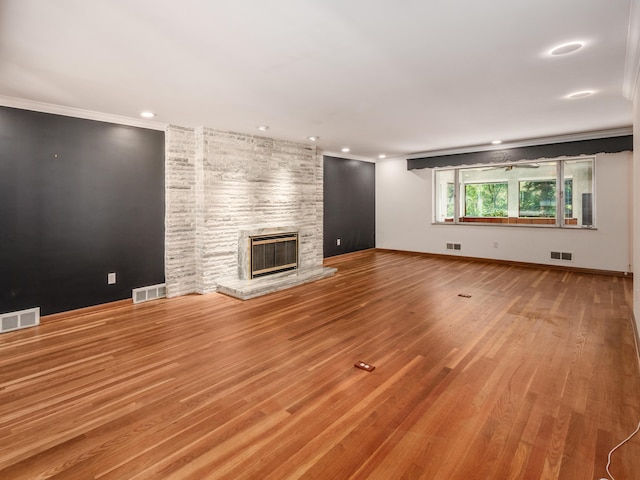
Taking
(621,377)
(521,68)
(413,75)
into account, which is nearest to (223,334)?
(413,75)

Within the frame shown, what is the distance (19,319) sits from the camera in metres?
3.61

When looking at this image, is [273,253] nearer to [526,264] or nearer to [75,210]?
[75,210]

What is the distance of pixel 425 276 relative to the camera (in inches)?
236

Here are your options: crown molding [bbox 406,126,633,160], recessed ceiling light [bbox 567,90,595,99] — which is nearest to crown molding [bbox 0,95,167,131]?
recessed ceiling light [bbox 567,90,595,99]

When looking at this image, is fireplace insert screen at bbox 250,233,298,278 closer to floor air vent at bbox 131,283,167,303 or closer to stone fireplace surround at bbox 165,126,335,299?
stone fireplace surround at bbox 165,126,335,299

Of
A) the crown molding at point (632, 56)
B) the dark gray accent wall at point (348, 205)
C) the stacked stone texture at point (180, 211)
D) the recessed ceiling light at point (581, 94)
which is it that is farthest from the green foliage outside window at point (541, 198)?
the stacked stone texture at point (180, 211)

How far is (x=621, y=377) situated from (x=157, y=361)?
3.62 metres

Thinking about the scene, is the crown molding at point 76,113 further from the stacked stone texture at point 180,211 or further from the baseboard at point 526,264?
the baseboard at point 526,264

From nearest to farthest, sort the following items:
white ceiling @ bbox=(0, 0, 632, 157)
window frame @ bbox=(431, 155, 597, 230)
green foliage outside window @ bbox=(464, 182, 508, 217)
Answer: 1. white ceiling @ bbox=(0, 0, 632, 157)
2. window frame @ bbox=(431, 155, 597, 230)
3. green foliage outside window @ bbox=(464, 182, 508, 217)

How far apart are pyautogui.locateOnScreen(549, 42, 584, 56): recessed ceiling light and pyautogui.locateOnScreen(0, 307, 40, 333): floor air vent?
18.3ft

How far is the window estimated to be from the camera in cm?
629

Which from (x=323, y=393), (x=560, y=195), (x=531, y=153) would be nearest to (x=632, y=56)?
(x=323, y=393)

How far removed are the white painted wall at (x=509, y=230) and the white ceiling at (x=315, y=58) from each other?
6.47 feet

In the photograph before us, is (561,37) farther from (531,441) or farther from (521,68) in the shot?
(531,441)
